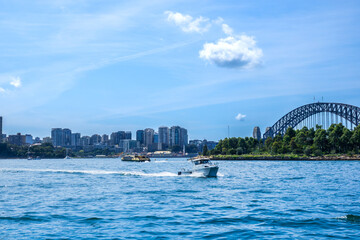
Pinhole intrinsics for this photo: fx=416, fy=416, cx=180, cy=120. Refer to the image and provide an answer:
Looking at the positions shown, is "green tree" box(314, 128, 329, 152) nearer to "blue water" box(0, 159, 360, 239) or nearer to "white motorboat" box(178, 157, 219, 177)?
"white motorboat" box(178, 157, 219, 177)

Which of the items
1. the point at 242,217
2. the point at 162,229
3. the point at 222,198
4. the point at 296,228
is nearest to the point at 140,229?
the point at 162,229

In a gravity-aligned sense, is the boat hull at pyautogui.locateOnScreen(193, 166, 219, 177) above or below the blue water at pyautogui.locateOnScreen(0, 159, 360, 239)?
above

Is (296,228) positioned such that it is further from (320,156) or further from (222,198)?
(320,156)

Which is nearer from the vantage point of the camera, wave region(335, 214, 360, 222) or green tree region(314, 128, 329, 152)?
wave region(335, 214, 360, 222)

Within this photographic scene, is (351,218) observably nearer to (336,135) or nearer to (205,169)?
(205,169)

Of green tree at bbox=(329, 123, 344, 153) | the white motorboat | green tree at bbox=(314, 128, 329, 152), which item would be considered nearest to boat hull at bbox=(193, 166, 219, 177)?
the white motorboat

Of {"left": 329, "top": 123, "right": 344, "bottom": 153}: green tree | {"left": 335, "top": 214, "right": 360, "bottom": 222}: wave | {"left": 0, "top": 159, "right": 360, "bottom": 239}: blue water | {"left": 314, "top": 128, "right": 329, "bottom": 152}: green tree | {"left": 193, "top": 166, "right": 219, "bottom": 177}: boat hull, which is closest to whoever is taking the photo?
{"left": 0, "top": 159, "right": 360, "bottom": 239}: blue water

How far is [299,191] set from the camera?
4250 centimetres

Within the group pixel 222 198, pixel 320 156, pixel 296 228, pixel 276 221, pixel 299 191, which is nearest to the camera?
pixel 296 228

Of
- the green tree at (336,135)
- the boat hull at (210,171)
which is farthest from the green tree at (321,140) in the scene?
the boat hull at (210,171)

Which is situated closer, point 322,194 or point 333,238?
point 333,238

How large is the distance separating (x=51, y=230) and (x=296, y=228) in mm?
14342

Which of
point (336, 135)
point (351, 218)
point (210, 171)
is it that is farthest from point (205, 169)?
point (336, 135)

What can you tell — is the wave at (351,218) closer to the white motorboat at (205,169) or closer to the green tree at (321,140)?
the white motorboat at (205,169)
